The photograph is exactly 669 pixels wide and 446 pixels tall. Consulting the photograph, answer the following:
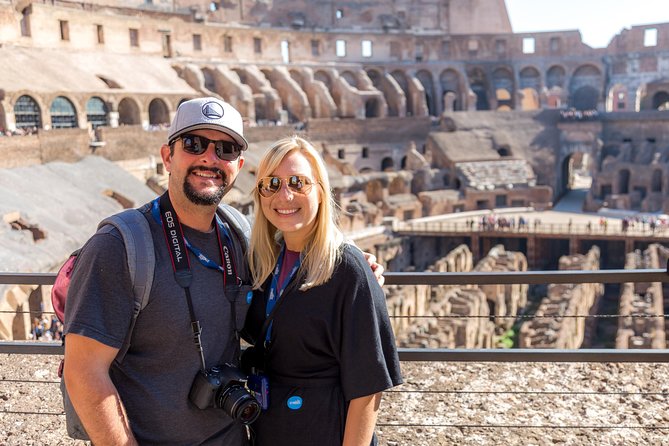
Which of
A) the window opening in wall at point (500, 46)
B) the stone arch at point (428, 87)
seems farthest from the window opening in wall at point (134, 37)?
the window opening in wall at point (500, 46)

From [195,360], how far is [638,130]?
150 feet

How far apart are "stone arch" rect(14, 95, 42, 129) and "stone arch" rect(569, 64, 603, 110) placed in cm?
3815

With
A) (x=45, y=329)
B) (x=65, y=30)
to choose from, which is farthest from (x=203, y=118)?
(x=65, y=30)

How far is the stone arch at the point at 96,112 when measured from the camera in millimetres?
30891

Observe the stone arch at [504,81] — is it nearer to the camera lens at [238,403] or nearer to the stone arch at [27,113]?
the stone arch at [27,113]

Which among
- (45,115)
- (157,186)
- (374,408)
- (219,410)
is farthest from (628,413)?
(45,115)

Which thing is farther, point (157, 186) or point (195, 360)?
point (157, 186)

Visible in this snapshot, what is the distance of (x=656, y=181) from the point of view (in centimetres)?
3806

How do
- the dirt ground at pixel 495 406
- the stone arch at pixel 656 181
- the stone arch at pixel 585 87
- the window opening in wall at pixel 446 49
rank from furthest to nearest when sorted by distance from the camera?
the window opening in wall at pixel 446 49, the stone arch at pixel 585 87, the stone arch at pixel 656 181, the dirt ground at pixel 495 406

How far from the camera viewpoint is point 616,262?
32.8m

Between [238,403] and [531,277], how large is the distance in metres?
2.06

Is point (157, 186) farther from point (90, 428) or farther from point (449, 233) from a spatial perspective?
point (90, 428)

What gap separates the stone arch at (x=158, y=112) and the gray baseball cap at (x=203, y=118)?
3403 cm

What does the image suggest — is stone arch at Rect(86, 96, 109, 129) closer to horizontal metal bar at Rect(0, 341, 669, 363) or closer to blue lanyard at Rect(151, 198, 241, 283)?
horizontal metal bar at Rect(0, 341, 669, 363)
